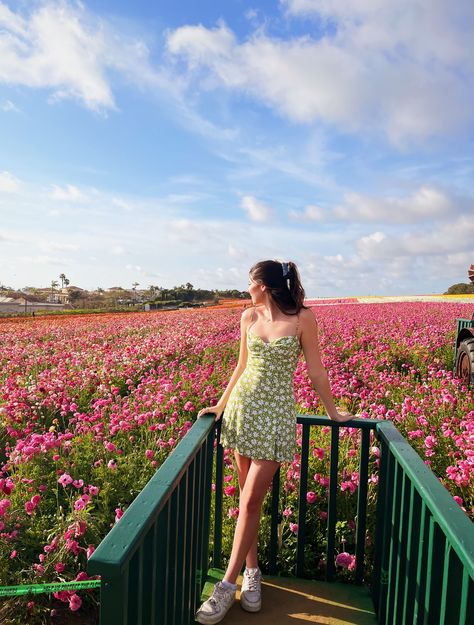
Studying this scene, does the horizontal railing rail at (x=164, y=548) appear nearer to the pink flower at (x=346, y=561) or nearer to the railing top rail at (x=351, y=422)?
the railing top rail at (x=351, y=422)

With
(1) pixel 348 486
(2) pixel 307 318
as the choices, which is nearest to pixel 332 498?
(1) pixel 348 486

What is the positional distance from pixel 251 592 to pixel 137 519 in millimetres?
1568

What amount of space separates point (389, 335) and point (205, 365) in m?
4.96

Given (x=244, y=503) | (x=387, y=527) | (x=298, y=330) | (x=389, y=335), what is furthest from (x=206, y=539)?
(x=389, y=335)

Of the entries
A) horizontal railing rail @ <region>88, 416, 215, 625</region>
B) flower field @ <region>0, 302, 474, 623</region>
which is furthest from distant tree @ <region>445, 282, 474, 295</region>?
horizontal railing rail @ <region>88, 416, 215, 625</region>

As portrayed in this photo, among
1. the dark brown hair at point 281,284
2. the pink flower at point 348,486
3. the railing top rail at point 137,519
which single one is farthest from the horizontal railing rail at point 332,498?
the railing top rail at point 137,519

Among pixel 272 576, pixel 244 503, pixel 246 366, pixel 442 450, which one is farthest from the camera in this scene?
pixel 442 450

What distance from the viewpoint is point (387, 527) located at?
2482mm

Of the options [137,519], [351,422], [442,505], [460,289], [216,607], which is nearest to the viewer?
[137,519]

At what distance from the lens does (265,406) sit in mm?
2541

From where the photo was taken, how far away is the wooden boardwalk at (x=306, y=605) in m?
2.60

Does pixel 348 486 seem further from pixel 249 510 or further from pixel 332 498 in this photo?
pixel 249 510

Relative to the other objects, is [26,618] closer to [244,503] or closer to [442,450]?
[244,503]

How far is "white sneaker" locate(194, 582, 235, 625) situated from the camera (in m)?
2.42
